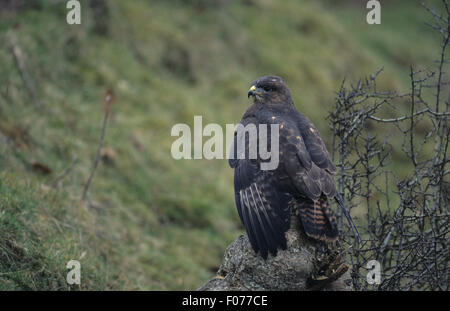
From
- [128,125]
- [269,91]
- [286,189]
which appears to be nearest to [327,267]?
[286,189]

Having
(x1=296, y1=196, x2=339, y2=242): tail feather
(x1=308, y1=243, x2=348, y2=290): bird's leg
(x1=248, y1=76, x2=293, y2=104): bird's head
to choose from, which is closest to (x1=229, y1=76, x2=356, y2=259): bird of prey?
(x1=296, y1=196, x2=339, y2=242): tail feather

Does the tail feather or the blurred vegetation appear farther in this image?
the blurred vegetation

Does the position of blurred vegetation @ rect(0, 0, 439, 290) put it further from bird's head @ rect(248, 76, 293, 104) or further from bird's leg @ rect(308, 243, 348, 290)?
bird's leg @ rect(308, 243, 348, 290)

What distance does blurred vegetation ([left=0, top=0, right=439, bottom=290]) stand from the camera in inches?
185

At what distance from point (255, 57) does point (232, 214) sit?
4968 mm

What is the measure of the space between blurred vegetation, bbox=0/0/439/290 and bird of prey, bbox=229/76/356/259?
0.55 meters

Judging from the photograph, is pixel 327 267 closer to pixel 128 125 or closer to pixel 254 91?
pixel 254 91

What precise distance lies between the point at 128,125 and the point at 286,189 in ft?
13.1

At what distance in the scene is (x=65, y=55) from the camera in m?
7.64

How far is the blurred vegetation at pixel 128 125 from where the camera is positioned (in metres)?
4.69

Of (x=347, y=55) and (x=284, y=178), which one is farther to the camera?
(x=347, y=55)
